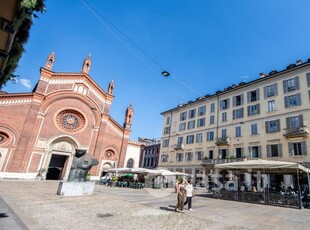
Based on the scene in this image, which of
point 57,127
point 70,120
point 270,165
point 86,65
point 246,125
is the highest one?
point 86,65

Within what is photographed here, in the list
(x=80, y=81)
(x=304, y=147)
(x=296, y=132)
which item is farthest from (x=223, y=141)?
(x=80, y=81)

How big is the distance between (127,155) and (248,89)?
23.2 m

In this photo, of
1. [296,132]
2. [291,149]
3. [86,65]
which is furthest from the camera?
[86,65]

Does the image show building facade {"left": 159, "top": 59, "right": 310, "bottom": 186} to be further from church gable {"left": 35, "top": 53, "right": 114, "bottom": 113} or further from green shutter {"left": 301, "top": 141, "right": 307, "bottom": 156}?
church gable {"left": 35, "top": 53, "right": 114, "bottom": 113}

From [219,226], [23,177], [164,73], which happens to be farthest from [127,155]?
[219,226]

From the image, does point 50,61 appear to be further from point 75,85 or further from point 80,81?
point 80,81

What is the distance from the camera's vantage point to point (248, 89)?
2958 cm

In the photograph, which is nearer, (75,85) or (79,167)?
(79,167)

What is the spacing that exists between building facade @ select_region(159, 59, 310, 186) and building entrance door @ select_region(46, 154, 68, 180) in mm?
19399

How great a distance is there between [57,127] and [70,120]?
2.00 meters

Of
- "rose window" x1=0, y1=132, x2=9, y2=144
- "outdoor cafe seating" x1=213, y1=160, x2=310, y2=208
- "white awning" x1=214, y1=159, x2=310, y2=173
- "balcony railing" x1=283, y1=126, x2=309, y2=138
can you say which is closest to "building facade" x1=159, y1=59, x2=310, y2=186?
"balcony railing" x1=283, y1=126, x2=309, y2=138

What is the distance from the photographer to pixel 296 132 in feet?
72.6

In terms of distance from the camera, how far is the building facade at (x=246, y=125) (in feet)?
75.9

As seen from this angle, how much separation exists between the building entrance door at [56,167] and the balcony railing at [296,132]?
2899 cm
